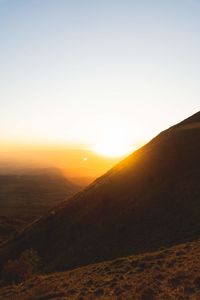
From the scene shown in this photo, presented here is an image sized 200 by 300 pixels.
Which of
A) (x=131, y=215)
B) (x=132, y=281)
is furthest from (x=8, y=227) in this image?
(x=132, y=281)

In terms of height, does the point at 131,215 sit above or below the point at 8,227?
above

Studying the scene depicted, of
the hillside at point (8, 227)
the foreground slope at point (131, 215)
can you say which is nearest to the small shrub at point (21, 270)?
the foreground slope at point (131, 215)

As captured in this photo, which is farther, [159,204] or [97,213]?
[97,213]

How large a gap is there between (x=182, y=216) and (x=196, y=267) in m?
14.2

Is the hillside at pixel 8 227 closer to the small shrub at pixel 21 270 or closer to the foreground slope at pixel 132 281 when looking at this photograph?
the small shrub at pixel 21 270

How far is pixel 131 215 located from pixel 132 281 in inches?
765

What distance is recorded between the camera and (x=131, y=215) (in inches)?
1674

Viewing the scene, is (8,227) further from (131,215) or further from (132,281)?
(132,281)

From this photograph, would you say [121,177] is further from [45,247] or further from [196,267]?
[196,267]

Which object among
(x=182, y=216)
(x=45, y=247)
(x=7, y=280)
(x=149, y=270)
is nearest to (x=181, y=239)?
(x=182, y=216)

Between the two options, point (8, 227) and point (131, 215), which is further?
point (8, 227)

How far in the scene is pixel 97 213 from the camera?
48156mm

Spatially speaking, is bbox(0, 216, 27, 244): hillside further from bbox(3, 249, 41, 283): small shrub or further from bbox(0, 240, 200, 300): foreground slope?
bbox(0, 240, 200, 300): foreground slope

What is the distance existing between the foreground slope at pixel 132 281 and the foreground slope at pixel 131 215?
5.43m
